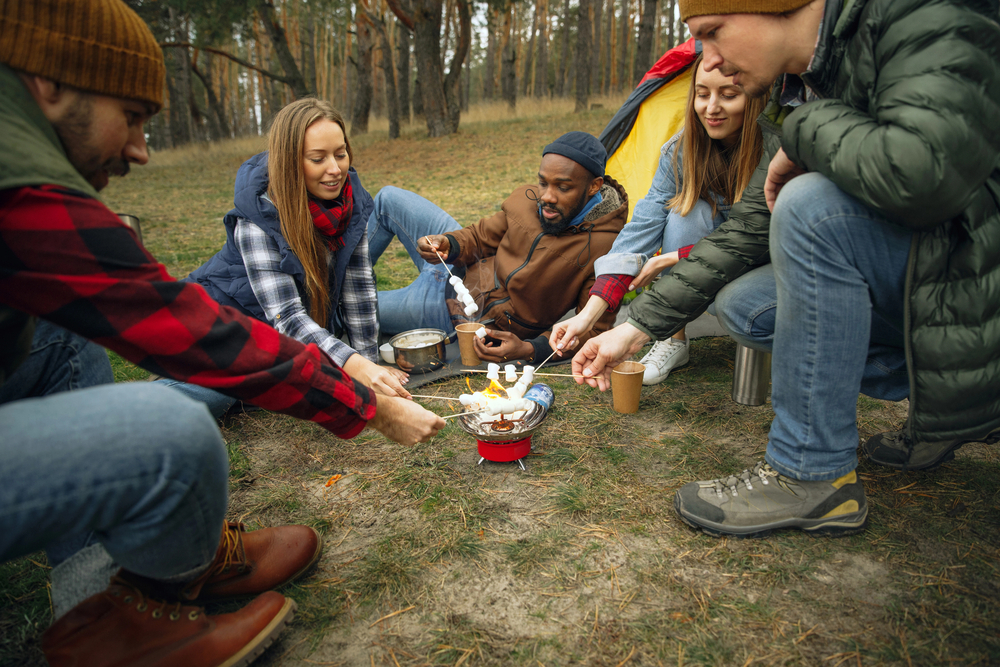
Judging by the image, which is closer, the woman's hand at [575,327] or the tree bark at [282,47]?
the woman's hand at [575,327]

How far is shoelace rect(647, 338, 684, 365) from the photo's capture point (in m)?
3.11

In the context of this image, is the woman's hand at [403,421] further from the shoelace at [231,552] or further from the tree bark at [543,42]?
the tree bark at [543,42]

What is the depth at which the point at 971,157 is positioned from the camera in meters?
1.37

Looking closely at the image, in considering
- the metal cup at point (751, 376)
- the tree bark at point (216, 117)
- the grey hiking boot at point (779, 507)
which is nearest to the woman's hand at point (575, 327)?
the metal cup at point (751, 376)

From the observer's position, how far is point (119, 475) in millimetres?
1083

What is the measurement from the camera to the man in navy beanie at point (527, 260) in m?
3.31

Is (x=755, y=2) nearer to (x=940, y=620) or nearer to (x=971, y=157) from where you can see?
(x=971, y=157)

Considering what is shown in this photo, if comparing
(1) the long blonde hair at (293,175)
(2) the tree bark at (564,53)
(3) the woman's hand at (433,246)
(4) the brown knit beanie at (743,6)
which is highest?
(2) the tree bark at (564,53)

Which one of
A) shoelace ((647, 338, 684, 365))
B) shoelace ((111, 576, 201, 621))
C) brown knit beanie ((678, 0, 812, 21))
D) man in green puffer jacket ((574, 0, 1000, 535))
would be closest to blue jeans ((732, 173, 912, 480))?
man in green puffer jacket ((574, 0, 1000, 535))

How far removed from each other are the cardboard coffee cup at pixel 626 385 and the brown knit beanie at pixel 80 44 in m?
2.06

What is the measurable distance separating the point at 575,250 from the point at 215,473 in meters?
2.53

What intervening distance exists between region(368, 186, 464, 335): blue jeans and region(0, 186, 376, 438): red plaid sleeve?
2336 mm

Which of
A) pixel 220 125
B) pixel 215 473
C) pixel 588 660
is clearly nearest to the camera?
pixel 215 473

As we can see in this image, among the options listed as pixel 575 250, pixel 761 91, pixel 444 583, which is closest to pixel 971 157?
pixel 761 91
